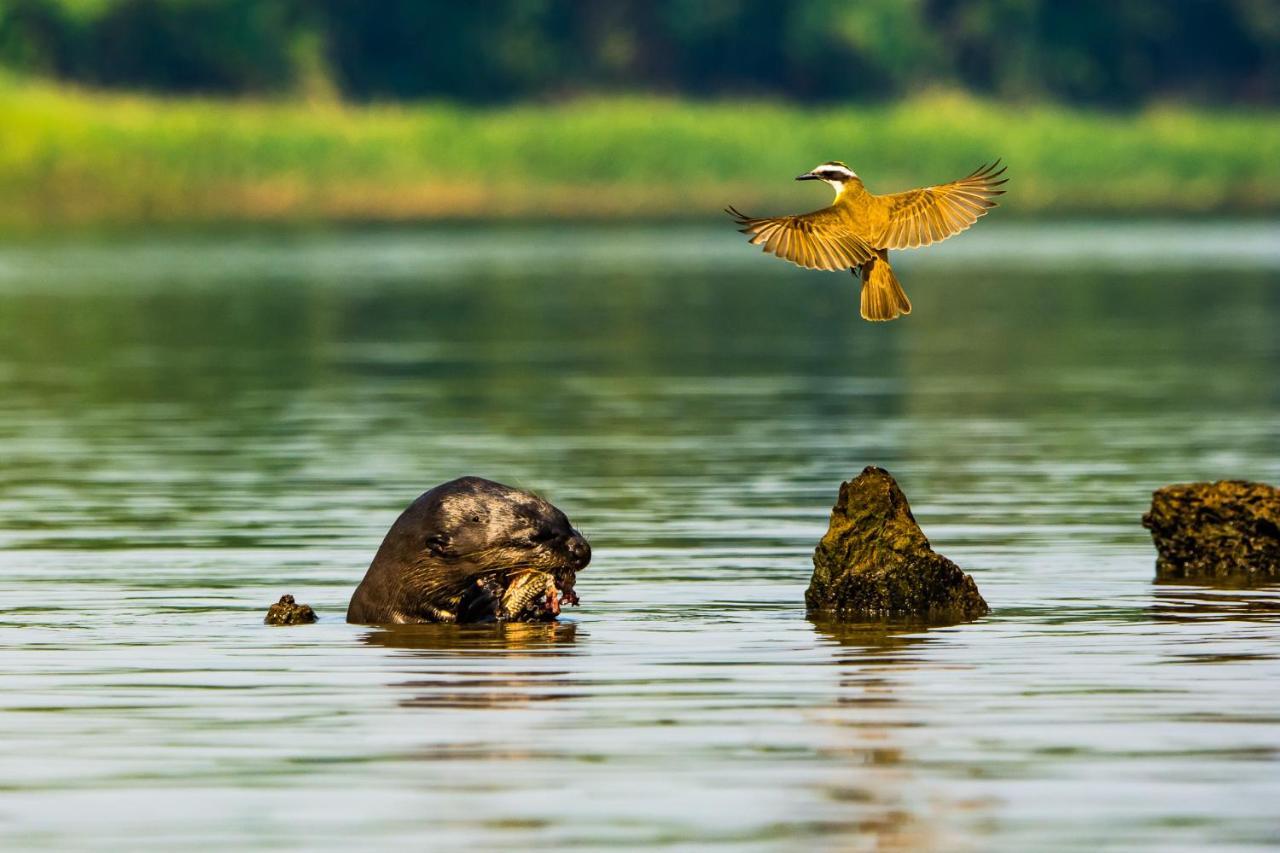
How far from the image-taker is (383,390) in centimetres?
2833

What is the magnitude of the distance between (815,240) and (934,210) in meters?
Result: 0.70

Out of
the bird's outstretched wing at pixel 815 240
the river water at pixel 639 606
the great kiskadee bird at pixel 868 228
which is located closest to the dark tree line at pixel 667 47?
the river water at pixel 639 606

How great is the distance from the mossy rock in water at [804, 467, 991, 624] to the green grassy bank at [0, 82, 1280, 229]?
57.4 metres

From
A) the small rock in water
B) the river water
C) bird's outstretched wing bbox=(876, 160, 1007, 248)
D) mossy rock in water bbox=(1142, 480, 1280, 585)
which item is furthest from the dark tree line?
bird's outstretched wing bbox=(876, 160, 1007, 248)

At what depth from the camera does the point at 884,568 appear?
12.9 meters

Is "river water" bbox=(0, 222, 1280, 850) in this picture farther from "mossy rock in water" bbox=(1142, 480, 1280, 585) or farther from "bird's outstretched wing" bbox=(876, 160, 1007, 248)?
"bird's outstretched wing" bbox=(876, 160, 1007, 248)

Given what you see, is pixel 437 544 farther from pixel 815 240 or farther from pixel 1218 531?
pixel 1218 531

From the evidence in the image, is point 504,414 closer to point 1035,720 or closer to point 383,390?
point 383,390

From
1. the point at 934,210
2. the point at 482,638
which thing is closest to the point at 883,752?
the point at 482,638

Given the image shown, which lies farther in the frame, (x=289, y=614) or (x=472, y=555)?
(x=289, y=614)

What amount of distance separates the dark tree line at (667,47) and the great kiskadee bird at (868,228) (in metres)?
74.5

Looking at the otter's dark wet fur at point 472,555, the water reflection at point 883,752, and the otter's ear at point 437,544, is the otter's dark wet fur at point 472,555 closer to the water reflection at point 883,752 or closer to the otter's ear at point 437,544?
the otter's ear at point 437,544

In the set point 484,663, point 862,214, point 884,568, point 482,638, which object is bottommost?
point 484,663

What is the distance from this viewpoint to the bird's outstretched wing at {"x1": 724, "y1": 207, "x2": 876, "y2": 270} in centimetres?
1228
